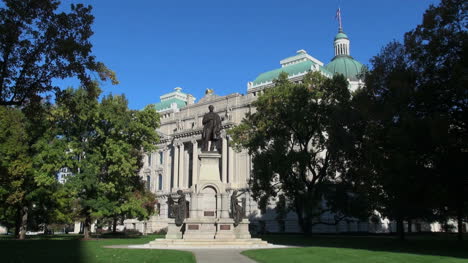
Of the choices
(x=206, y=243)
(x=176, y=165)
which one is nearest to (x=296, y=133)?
(x=206, y=243)

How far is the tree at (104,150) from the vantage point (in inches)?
1576

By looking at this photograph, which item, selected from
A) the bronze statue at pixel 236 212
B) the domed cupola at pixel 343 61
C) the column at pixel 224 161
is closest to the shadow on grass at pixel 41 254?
the bronze statue at pixel 236 212

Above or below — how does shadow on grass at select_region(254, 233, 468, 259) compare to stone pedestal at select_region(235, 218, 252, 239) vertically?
below

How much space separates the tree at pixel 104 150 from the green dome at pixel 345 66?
4168cm

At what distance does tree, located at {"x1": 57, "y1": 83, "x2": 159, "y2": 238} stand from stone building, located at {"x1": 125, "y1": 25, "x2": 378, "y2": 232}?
791 inches

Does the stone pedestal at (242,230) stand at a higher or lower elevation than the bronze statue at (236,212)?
lower

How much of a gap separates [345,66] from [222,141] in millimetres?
25205

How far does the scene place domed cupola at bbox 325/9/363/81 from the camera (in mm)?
73681

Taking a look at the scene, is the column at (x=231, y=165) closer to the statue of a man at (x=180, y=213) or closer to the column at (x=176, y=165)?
the column at (x=176, y=165)

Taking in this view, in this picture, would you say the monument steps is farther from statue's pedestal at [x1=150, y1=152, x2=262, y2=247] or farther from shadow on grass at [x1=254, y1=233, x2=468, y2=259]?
shadow on grass at [x1=254, y1=233, x2=468, y2=259]

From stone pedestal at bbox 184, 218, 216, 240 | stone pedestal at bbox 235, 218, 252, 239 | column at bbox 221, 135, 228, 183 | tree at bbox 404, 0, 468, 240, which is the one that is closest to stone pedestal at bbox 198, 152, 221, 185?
stone pedestal at bbox 184, 218, 216, 240

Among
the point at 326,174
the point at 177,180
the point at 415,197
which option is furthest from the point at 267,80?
the point at 415,197

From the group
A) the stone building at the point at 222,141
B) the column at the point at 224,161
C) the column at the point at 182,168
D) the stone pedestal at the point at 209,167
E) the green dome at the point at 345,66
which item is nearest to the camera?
the stone pedestal at the point at 209,167

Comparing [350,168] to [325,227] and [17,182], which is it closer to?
[325,227]
